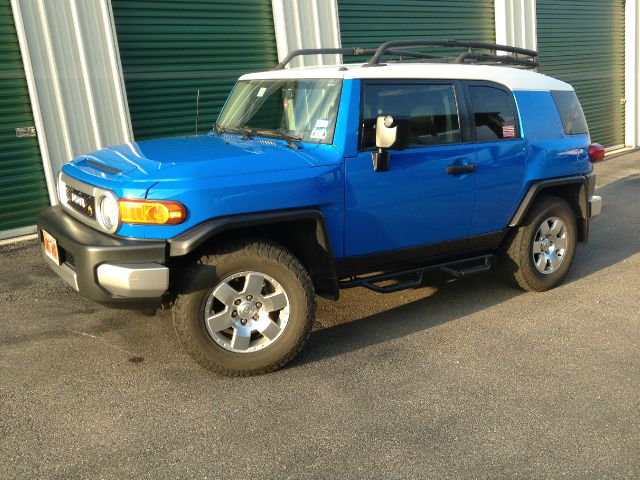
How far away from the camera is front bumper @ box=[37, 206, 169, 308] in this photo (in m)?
3.48

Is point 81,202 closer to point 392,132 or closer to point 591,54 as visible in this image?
point 392,132

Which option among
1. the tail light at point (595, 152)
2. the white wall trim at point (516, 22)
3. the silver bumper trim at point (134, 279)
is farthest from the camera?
the white wall trim at point (516, 22)

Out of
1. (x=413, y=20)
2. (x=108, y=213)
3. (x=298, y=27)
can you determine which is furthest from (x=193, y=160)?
(x=413, y=20)

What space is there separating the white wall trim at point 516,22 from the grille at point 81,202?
9.82 m

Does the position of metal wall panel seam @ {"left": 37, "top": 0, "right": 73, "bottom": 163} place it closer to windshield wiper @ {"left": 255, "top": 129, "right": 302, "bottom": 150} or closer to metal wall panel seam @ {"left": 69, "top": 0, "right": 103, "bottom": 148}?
metal wall panel seam @ {"left": 69, "top": 0, "right": 103, "bottom": 148}

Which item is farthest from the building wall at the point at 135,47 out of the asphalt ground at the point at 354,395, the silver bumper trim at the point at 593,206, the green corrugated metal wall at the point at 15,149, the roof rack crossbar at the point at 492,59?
the silver bumper trim at the point at 593,206

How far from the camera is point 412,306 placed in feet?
16.9

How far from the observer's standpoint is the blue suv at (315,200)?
3.59 metres

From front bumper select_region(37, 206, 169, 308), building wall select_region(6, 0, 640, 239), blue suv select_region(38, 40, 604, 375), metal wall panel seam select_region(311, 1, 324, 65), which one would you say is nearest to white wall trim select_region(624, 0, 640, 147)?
building wall select_region(6, 0, 640, 239)

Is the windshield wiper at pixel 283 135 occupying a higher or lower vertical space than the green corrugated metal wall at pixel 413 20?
lower

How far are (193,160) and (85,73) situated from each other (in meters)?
4.09

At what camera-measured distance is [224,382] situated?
3.81 metres

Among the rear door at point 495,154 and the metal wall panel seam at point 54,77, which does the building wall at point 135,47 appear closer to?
the metal wall panel seam at point 54,77

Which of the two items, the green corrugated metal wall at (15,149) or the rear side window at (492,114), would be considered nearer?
the rear side window at (492,114)
